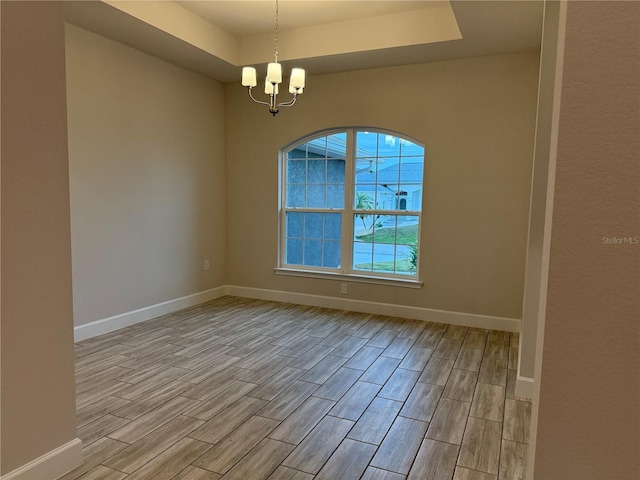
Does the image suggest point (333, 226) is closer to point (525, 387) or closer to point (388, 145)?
point (388, 145)

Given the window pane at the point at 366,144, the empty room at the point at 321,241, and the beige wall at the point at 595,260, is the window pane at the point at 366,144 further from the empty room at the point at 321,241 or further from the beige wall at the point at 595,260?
the beige wall at the point at 595,260

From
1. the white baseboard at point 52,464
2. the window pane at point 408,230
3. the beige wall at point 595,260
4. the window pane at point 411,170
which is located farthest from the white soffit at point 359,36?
the white baseboard at point 52,464

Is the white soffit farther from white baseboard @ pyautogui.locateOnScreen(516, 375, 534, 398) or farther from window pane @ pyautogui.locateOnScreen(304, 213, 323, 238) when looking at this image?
white baseboard @ pyautogui.locateOnScreen(516, 375, 534, 398)

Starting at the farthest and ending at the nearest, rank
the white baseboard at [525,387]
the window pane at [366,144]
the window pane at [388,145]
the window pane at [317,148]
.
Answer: the window pane at [317,148] → the window pane at [366,144] → the window pane at [388,145] → the white baseboard at [525,387]

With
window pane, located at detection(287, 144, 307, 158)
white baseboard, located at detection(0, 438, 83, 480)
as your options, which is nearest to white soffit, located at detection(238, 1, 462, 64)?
window pane, located at detection(287, 144, 307, 158)

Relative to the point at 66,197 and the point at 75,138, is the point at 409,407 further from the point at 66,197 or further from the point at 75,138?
the point at 75,138

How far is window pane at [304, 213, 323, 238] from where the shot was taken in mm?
5227

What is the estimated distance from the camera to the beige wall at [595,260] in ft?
2.71

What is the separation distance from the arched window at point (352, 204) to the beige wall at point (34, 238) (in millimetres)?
3487

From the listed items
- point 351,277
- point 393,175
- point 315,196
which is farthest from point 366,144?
point 351,277

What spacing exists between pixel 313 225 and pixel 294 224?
272mm

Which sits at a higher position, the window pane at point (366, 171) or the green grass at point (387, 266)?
the window pane at point (366, 171)

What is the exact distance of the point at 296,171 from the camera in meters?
5.30

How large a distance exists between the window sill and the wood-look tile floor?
0.59m
